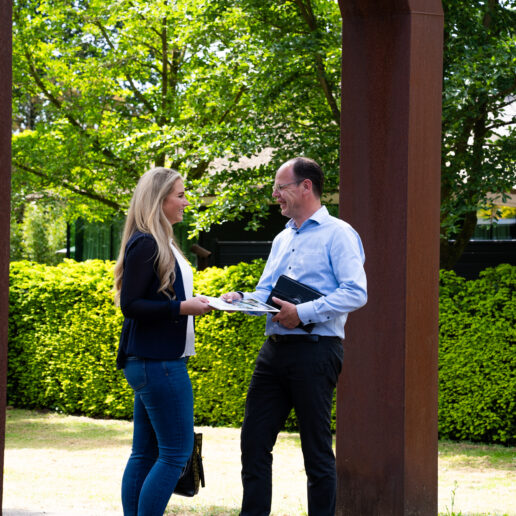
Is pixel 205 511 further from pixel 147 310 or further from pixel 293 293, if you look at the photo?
pixel 147 310

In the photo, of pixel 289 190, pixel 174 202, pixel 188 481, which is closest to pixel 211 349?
pixel 188 481

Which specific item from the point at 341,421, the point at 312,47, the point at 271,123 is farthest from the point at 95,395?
the point at 341,421

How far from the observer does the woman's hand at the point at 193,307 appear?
3838 millimetres

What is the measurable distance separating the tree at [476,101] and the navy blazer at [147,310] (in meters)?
5.16

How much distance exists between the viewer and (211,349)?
Result: 33.3 ft

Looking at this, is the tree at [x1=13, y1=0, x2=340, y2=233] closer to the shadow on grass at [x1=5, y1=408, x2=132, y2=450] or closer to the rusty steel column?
the shadow on grass at [x1=5, y1=408, x2=132, y2=450]

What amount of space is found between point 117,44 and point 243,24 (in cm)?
564

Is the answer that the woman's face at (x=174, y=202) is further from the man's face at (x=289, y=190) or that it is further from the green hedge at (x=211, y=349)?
the green hedge at (x=211, y=349)

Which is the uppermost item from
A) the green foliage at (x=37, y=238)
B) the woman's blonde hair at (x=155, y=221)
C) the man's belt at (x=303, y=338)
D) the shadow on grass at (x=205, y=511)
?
the green foliage at (x=37, y=238)

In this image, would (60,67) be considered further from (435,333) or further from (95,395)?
(435,333)

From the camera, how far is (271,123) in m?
10.0

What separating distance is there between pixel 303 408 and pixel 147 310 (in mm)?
970

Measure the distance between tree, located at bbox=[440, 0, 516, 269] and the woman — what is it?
5.02 meters

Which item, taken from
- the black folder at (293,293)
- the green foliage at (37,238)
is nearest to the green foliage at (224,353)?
the black folder at (293,293)
